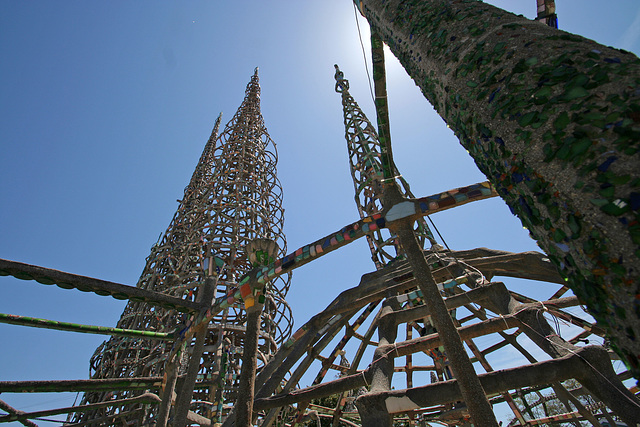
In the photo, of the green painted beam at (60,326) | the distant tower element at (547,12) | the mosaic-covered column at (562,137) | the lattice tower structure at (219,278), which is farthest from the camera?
the lattice tower structure at (219,278)

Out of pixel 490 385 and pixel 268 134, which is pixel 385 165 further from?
pixel 268 134

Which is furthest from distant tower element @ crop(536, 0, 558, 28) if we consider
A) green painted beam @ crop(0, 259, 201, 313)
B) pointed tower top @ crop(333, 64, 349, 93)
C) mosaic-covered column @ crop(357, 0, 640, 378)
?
pointed tower top @ crop(333, 64, 349, 93)

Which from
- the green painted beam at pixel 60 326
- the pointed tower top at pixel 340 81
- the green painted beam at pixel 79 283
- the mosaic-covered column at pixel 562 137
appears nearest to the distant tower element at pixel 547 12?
the mosaic-covered column at pixel 562 137

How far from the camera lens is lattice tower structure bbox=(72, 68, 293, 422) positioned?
1092cm

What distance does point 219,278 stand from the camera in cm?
1413

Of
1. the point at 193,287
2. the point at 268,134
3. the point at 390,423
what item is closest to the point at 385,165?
the point at 390,423

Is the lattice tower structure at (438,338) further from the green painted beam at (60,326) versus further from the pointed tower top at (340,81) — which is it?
the pointed tower top at (340,81)

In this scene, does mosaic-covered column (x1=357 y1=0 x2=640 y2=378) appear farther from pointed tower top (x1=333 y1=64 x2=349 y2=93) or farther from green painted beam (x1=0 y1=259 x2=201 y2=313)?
pointed tower top (x1=333 y1=64 x2=349 y2=93)

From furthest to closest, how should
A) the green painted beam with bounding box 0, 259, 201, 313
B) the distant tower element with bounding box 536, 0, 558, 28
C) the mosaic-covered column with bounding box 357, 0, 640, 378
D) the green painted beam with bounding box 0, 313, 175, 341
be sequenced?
the green painted beam with bounding box 0, 313, 175, 341
the green painted beam with bounding box 0, 259, 201, 313
the distant tower element with bounding box 536, 0, 558, 28
the mosaic-covered column with bounding box 357, 0, 640, 378

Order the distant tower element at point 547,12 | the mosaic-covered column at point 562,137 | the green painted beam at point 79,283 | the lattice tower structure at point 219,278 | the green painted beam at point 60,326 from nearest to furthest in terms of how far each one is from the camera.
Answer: the mosaic-covered column at point 562,137 → the distant tower element at point 547,12 → the green painted beam at point 79,283 → the green painted beam at point 60,326 → the lattice tower structure at point 219,278

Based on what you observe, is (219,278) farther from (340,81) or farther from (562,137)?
(562,137)

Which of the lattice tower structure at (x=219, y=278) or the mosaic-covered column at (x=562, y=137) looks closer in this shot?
the mosaic-covered column at (x=562, y=137)

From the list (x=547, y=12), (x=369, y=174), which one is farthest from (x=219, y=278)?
(x=547, y=12)

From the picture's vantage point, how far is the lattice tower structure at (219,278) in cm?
1092
